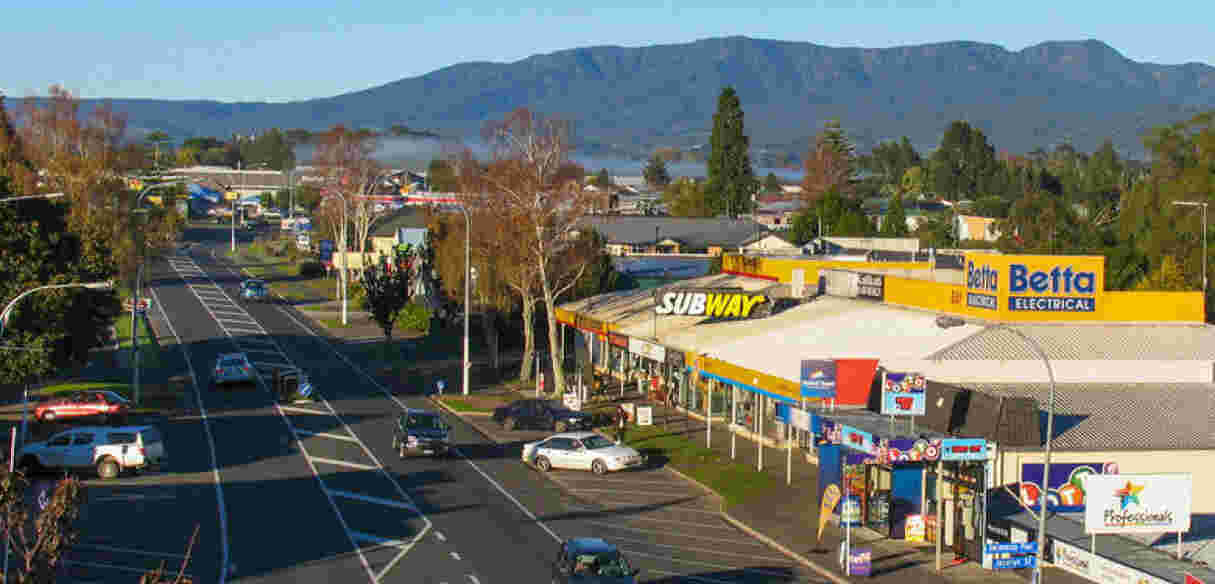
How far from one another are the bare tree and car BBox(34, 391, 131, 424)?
62.2 ft

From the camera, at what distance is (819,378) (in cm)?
4006

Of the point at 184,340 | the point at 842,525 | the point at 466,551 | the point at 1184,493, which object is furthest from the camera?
the point at 184,340

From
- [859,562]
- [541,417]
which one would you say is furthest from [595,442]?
[859,562]

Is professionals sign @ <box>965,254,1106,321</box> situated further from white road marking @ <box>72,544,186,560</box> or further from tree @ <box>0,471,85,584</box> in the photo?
tree @ <box>0,471,85,584</box>

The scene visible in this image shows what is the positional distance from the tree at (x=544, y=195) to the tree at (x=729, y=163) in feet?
317

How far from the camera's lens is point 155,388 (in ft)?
211

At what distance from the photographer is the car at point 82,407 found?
5312 cm

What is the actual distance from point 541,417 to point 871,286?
13.9 m

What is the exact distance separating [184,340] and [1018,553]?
6268cm

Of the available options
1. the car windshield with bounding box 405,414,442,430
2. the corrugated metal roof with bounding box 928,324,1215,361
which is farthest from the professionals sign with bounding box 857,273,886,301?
the car windshield with bounding box 405,414,442,430

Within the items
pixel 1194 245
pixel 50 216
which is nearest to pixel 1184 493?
pixel 50 216

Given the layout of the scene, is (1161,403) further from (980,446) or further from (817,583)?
(817,583)

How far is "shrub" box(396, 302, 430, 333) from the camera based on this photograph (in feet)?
296

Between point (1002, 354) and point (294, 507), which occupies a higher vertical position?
point (1002, 354)
